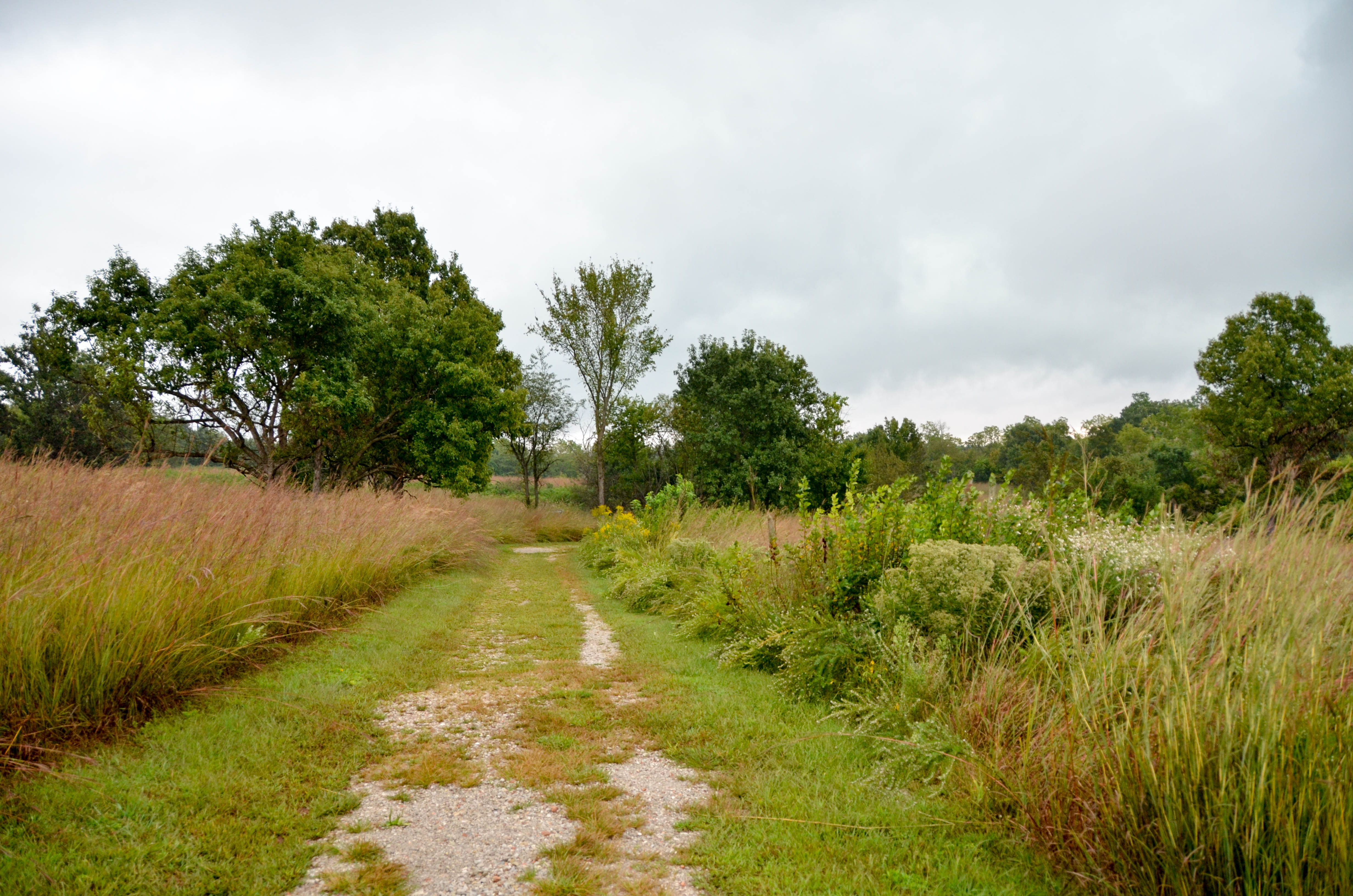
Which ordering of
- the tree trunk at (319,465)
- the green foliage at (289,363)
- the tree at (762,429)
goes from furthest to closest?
the tree at (762,429), the tree trunk at (319,465), the green foliage at (289,363)

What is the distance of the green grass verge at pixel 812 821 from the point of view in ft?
8.29

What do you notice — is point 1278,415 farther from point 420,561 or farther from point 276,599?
point 276,599

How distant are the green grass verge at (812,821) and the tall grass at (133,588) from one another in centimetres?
314

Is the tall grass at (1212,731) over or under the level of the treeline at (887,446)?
under

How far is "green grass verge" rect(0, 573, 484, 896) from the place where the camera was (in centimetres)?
236

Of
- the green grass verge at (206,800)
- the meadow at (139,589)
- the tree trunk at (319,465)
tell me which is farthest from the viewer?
the tree trunk at (319,465)

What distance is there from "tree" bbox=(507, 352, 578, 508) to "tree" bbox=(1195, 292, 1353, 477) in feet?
89.1

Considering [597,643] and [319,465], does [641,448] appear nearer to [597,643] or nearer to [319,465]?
[319,465]

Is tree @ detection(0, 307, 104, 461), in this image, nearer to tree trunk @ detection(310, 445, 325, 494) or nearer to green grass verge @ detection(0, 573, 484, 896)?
tree trunk @ detection(310, 445, 325, 494)

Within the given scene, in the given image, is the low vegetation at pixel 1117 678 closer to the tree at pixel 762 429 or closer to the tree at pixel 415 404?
the tree at pixel 415 404

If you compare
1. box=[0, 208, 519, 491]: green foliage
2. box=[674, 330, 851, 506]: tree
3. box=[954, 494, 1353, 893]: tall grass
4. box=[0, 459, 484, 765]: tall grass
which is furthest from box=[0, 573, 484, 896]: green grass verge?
box=[674, 330, 851, 506]: tree

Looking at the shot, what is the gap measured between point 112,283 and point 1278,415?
119 ft

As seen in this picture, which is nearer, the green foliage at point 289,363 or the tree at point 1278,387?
the green foliage at point 289,363

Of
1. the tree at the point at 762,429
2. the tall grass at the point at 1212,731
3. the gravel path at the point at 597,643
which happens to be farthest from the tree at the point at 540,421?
the tall grass at the point at 1212,731
